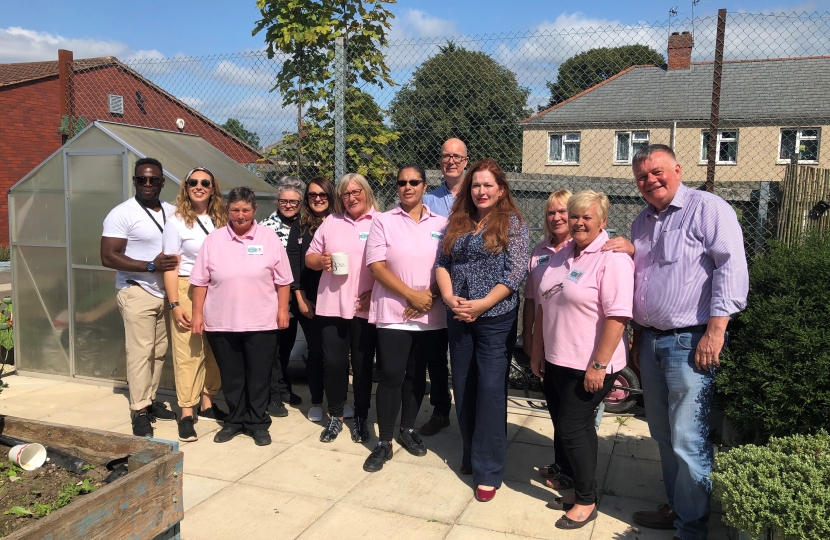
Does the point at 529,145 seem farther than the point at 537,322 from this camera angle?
Yes

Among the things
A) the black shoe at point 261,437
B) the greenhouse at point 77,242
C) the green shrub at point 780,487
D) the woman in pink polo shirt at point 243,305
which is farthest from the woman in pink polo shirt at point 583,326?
the greenhouse at point 77,242

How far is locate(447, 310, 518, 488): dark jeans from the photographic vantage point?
356cm

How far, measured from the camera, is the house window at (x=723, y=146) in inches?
208

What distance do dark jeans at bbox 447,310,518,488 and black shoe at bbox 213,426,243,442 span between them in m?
1.80

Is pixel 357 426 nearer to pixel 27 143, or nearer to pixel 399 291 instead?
pixel 399 291

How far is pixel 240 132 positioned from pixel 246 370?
3416mm

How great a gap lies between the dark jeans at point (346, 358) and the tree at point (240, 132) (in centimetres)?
264

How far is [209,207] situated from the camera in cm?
475

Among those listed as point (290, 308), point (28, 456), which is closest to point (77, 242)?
point (290, 308)

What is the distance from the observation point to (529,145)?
23.3ft

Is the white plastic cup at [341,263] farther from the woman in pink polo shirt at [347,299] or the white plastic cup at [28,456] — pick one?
the white plastic cup at [28,456]

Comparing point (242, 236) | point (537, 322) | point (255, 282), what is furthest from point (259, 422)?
point (537, 322)

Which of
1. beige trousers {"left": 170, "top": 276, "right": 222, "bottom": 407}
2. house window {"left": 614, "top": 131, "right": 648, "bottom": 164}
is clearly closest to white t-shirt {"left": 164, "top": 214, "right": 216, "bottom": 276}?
beige trousers {"left": 170, "top": 276, "right": 222, "bottom": 407}

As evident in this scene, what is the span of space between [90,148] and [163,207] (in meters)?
1.36
